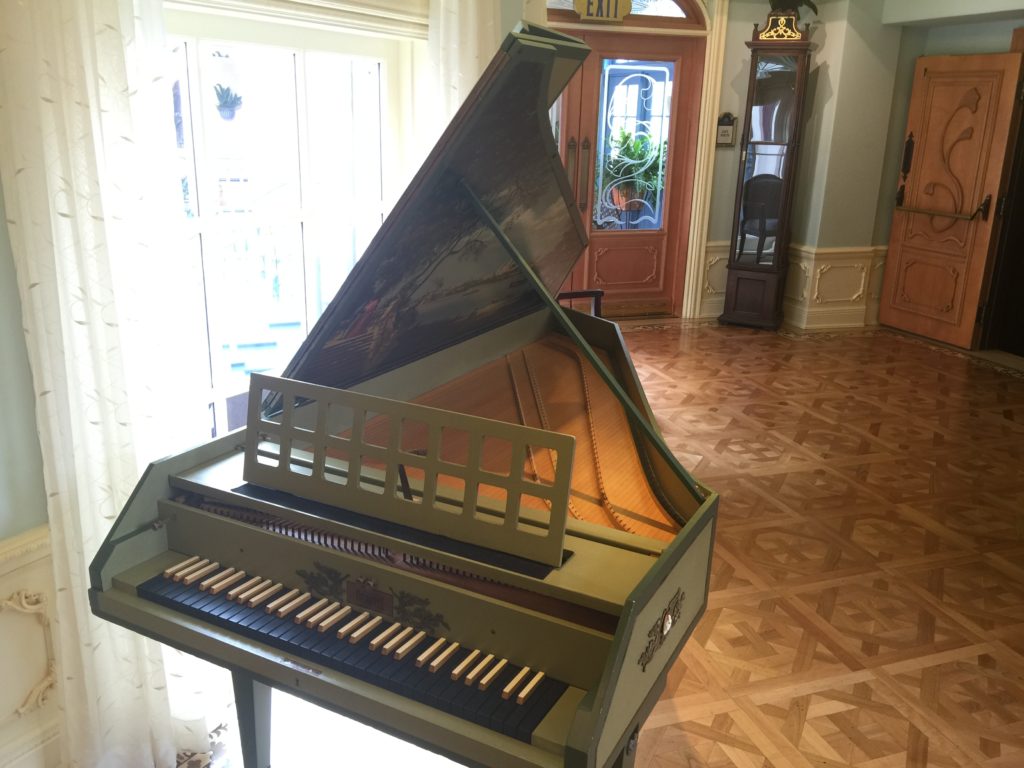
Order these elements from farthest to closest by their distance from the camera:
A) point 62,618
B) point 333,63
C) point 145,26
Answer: point 333,63 < point 62,618 < point 145,26

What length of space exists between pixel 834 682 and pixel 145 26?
2.69 m

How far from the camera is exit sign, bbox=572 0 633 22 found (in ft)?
20.6

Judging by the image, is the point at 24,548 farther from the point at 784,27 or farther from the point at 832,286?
the point at 832,286

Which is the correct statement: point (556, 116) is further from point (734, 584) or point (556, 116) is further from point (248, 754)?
→ point (248, 754)

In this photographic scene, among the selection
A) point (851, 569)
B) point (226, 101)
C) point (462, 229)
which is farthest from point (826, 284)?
point (462, 229)

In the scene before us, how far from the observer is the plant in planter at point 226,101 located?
9.07 ft

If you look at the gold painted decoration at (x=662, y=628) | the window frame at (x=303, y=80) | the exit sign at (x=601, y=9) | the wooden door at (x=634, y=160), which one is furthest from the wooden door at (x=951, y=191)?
the gold painted decoration at (x=662, y=628)

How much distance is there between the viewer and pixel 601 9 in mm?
6293

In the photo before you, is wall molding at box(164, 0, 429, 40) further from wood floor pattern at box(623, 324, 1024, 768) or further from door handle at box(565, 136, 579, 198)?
door handle at box(565, 136, 579, 198)

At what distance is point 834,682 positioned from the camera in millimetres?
2688

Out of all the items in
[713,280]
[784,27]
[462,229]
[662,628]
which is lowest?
[713,280]

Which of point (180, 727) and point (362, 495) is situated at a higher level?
point (362, 495)

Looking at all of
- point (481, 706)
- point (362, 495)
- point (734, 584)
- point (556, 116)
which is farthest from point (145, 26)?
point (556, 116)

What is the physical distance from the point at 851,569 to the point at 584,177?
165 inches
